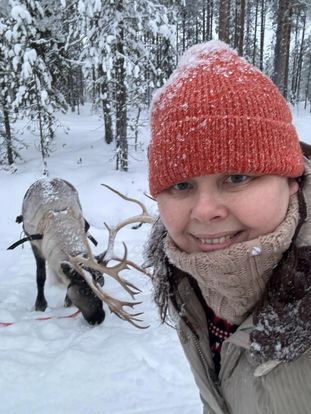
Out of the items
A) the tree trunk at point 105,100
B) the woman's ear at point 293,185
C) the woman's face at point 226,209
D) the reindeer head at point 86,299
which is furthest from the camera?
the tree trunk at point 105,100

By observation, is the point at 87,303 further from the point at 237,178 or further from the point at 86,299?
the point at 237,178

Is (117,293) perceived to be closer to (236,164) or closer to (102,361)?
(102,361)

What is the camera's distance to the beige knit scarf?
1.02 meters

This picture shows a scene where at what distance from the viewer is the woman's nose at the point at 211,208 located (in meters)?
1.08

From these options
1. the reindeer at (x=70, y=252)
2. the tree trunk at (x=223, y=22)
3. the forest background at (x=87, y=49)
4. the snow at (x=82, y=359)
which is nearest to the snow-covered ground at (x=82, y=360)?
the snow at (x=82, y=359)

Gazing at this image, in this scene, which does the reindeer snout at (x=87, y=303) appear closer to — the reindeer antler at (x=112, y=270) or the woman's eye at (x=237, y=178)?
the reindeer antler at (x=112, y=270)

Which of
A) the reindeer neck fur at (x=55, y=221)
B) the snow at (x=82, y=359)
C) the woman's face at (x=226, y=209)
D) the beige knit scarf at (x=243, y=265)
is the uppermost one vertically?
the woman's face at (x=226, y=209)

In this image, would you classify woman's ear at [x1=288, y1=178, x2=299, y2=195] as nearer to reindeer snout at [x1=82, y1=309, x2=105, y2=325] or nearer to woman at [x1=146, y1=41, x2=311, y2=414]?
woman at [x1=146, y1=41, x2=311, y2=414]

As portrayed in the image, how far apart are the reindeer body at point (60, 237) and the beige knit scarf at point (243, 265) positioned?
406 cm

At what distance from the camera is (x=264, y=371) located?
1009mm

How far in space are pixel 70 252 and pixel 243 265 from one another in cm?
459

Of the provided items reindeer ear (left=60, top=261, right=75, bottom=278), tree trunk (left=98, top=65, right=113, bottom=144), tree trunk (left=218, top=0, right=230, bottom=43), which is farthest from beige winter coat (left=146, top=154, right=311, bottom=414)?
tree trunk (left=98, top=65, right=113, bottom=144)

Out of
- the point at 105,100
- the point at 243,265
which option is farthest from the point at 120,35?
the point at 243,265

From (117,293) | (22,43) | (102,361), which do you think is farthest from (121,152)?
(102,361)
